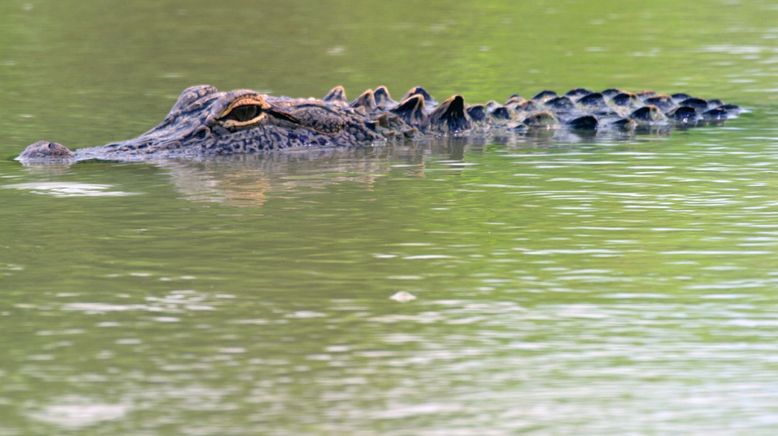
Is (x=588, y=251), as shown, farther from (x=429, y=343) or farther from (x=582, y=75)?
(x=582, y=75)

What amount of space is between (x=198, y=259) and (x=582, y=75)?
1219 centimetres

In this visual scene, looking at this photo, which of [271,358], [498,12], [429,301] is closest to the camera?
[271,358]

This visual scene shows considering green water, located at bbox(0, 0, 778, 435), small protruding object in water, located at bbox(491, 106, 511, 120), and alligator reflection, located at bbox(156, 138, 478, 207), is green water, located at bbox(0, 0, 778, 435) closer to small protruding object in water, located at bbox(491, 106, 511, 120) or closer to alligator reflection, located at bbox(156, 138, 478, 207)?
alligator reflection, located at bbox(156, 138, 478, 207)

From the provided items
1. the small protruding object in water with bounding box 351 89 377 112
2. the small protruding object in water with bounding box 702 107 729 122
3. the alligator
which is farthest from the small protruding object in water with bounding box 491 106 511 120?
the small protruding object in water with bounding box 702 107 729 122

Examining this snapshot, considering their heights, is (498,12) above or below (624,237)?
above

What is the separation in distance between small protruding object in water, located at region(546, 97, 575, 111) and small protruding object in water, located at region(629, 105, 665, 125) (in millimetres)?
624

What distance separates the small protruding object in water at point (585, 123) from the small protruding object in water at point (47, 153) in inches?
200

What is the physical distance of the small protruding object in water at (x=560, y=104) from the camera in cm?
1712

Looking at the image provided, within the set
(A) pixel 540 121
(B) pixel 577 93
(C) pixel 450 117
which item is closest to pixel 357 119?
(C) pixel 450 117

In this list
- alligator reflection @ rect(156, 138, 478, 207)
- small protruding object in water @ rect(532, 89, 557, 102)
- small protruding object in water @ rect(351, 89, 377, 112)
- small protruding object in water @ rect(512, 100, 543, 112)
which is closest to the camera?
alligator reflection @ rect(156, 138, 478, 207)

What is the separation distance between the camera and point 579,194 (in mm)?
12312

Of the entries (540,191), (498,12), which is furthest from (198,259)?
(498,12)

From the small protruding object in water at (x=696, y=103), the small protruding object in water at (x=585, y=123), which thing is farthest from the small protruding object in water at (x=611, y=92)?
the small protruding object in water at (x=585, y=123)

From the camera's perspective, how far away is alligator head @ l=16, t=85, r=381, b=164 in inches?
577
